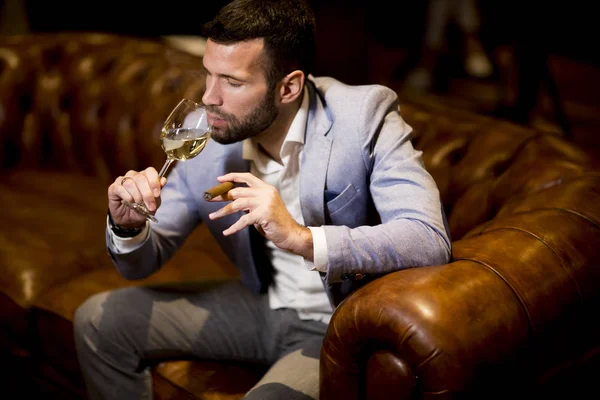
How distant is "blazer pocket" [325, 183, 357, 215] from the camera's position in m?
1.41

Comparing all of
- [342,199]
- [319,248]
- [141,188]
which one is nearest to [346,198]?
[342,199]

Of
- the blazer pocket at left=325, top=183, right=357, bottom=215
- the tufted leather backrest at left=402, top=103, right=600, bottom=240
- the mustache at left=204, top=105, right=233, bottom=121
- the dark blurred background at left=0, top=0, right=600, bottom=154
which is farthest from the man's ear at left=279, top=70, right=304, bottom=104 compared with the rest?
the dark blurred background at left=0, top=0, right=600, bottom=154

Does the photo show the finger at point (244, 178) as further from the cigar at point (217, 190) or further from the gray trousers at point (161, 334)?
the gray trousers at point (161, 334)

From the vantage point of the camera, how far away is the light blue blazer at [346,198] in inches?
48.8

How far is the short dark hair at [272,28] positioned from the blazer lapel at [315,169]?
137mm

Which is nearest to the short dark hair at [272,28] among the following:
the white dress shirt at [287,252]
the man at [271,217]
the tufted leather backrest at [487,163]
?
the man at [271,217]

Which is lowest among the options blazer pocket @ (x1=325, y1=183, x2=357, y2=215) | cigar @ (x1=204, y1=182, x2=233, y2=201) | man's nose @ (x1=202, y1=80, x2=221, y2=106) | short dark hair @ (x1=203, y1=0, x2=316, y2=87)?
blazer pocket @ (x1=325, y1=183, x2=357, y2=215)

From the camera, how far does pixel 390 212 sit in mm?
1327

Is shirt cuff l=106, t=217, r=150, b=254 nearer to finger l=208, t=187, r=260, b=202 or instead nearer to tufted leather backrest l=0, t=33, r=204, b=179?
finger l=208, t=187, r=260, b=202

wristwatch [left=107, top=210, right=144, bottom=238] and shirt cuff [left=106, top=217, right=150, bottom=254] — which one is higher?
wristwatch [left=107, top=210, right=144, bottom=238]

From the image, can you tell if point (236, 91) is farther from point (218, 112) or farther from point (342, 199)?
point (342, 199)

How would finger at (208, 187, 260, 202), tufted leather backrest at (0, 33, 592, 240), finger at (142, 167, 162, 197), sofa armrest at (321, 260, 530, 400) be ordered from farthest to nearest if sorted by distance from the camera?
1. tufted leather backrest at (0, 33, 592, 240)
2. finger at (142, 167, 162, 197)
3. finger at (208, 187, 260, 202)
4. sofa armrest at (321, 260, 530, 400)

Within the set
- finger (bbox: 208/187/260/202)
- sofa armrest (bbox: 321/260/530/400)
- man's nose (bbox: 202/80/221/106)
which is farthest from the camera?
man's nose (bbox: 202/80/221/106)

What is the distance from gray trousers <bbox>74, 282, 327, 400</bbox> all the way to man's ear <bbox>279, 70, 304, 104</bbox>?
0.51 m
